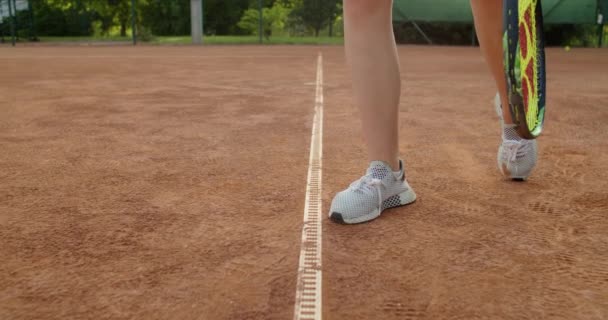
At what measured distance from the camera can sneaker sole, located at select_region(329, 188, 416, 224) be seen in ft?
5.05

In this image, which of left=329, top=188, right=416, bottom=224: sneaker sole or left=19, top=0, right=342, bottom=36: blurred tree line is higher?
left=19, top=0, right=342, bottom=36: blurred tree line

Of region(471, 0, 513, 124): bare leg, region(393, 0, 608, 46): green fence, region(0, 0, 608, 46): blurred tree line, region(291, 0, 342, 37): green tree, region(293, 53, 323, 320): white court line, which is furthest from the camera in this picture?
region(0, 0, 608, 46): blurred tree line

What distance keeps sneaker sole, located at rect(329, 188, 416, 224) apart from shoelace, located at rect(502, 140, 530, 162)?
393mm

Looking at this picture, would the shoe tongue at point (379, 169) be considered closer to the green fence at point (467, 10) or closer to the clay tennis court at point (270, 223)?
the clay tennis court at point (270, 223)

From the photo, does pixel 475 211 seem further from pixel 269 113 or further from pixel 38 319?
pixel 269 113

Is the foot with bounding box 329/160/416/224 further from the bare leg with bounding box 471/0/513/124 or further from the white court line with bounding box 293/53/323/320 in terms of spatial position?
the bare leg with bounding box 471/0/513/124

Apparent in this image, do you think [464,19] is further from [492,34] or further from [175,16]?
[175,16]

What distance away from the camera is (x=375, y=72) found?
64.5 inches

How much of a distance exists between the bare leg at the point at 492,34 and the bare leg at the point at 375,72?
424 millimetres

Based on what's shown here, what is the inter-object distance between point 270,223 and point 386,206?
35cm

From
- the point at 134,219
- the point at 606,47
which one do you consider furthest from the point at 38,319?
the point at 606,47

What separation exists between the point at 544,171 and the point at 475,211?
0.62m

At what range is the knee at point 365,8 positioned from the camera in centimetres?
159

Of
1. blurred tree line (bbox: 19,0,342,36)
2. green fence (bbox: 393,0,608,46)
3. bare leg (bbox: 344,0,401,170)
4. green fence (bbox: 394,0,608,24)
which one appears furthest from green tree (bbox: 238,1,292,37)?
bare leg (bbox: 344,0,401,170)
